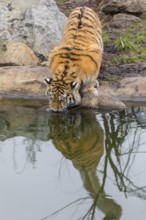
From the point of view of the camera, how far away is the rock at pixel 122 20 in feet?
32.1

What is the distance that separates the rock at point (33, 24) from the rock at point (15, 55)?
0.80ft

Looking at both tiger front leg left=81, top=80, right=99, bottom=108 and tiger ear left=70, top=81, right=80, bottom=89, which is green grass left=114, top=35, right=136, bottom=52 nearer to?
tiger front leg left=81, top=80, right=99, bottom=108

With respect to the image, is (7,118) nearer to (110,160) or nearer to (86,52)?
(86,52)

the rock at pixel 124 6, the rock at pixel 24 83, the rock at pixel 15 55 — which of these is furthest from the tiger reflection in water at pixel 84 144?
the rock at pixel 124 6

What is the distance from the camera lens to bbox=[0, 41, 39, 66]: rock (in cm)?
793

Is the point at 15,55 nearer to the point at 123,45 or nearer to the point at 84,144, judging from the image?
the point at 123,45

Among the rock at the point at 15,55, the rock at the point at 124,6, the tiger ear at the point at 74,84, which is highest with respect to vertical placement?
the rock at the point at 124,6

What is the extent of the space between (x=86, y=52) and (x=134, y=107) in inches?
35.4

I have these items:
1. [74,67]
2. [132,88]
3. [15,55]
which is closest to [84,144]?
[74,67]

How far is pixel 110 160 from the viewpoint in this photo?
5.28 meters

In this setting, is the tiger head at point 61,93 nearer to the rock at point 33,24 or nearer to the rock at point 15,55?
the rock at point 15,55

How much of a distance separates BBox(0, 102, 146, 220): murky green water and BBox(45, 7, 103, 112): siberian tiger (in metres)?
0.23

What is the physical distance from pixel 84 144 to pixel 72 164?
538 mm

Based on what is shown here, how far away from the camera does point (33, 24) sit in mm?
Answer: 8352
